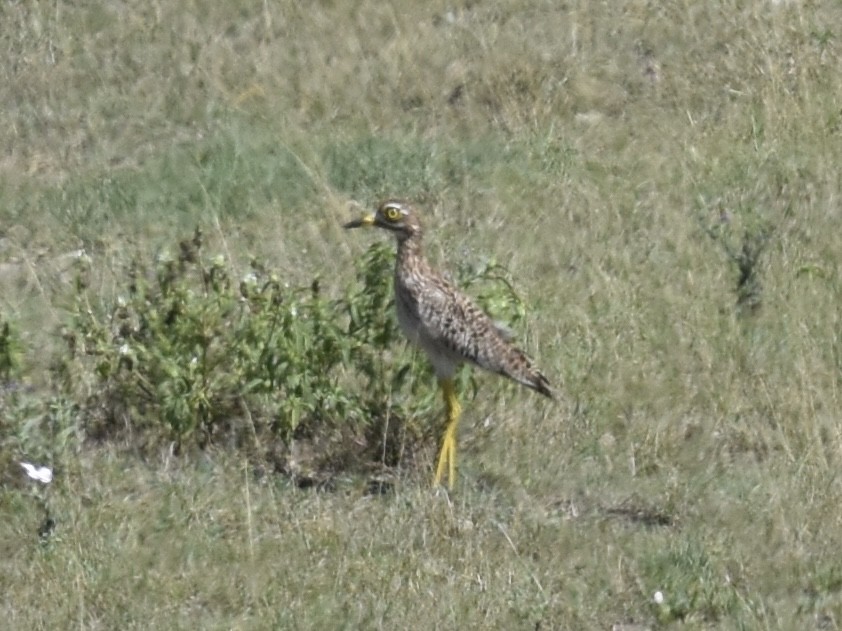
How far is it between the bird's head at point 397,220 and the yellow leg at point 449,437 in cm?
69

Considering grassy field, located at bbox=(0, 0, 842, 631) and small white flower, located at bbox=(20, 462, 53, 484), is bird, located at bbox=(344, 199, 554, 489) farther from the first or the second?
small white flower, located at bbox=(20, 462, 53, 484)

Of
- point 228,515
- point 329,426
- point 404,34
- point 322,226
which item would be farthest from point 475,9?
point 228,515

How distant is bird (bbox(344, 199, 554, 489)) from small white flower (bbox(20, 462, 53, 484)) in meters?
1.61

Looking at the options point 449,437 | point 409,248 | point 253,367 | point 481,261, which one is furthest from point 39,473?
point 481,261

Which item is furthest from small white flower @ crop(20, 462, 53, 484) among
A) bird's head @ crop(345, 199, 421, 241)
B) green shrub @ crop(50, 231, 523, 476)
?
Result: bird's head @ crop(345, 199, 421, 241)

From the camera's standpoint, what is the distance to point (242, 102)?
41.9ft

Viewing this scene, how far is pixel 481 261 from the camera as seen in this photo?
32.8ft

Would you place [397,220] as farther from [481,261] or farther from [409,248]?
[481,261]

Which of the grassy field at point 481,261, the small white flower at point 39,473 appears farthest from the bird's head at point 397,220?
the small white flower at point 39,473

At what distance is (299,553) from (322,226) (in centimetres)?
390

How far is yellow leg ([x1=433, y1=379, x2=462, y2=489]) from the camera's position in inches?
332

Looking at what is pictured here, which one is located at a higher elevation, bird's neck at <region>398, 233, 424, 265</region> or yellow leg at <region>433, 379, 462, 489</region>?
bird's neck at <region>398, 233, 424, 265</region>

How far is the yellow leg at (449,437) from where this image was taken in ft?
27.7

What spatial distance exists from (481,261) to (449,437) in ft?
5.54
